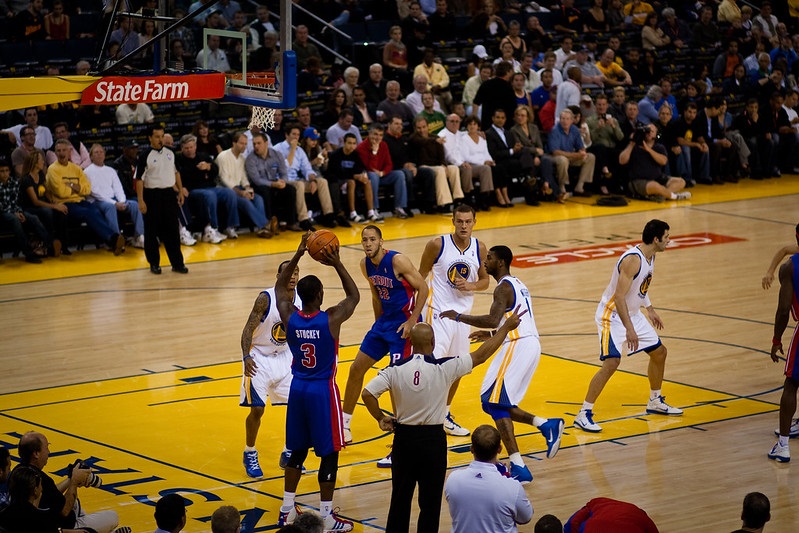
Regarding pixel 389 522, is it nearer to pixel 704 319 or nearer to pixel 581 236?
pixel 704 319

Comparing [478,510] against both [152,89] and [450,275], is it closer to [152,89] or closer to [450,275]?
[450,275]

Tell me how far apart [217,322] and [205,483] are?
526 centimetres

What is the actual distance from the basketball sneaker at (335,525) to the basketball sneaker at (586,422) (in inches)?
118

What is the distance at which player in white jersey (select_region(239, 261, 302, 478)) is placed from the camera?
1012 centimetres

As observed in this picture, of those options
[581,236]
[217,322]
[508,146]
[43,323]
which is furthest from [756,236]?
[43,323]

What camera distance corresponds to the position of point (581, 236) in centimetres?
2006

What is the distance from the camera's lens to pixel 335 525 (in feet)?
29.5

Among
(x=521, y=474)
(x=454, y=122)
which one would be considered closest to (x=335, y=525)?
(x=521, y=474)

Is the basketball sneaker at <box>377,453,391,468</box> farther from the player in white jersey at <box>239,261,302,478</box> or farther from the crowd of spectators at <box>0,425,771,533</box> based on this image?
the crowd of spectators at <box>0,425,771,533</box>

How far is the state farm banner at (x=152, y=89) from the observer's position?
10125 mm

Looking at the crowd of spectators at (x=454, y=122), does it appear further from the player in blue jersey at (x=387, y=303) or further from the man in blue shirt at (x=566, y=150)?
the player in blue jersey at (x=387, y=303)

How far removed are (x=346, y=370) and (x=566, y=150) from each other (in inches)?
414

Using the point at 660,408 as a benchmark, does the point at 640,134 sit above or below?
above

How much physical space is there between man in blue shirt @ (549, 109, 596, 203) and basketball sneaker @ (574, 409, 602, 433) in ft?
37.9
